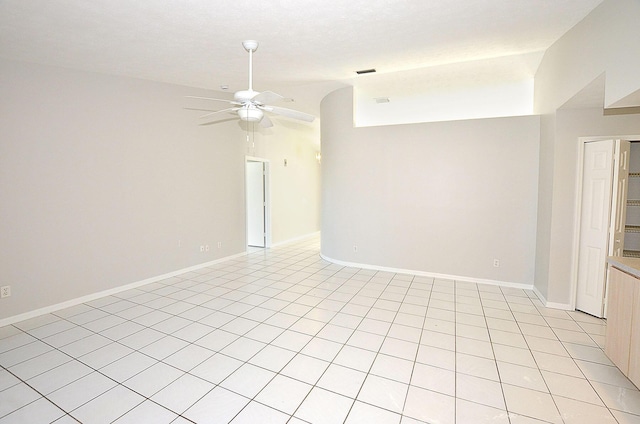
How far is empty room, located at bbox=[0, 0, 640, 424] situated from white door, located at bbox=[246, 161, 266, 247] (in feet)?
4.21

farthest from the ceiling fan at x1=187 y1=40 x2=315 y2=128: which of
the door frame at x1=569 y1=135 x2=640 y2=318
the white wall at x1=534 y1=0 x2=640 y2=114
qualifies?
the door frame at x1=569 y1=135 x2=640 y2=318

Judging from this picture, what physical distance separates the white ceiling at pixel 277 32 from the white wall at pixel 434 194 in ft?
3.70

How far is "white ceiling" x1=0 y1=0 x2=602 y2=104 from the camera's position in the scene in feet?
8.55

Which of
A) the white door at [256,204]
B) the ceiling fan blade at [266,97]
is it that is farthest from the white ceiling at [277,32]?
the white door at [256,204]

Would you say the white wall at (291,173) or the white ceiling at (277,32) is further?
the white wall at (291,173)

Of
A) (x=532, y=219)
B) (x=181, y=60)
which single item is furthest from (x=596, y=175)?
(x=181, y=60)

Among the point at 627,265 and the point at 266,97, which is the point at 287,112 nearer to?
the point at 266,97

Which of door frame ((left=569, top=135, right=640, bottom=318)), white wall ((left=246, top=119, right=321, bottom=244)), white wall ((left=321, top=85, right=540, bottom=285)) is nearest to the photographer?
door frame ((left=569, top=135, right=640, bottom=318))

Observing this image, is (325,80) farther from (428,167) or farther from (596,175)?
(596,175)

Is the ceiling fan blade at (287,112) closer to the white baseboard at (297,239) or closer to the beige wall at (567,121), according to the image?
the beige wall at (567,121)

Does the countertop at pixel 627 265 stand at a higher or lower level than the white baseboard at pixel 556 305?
higher

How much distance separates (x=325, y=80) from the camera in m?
4.75

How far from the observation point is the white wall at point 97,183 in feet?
10.7

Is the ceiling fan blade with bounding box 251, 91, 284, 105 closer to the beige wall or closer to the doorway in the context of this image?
the beige wall
